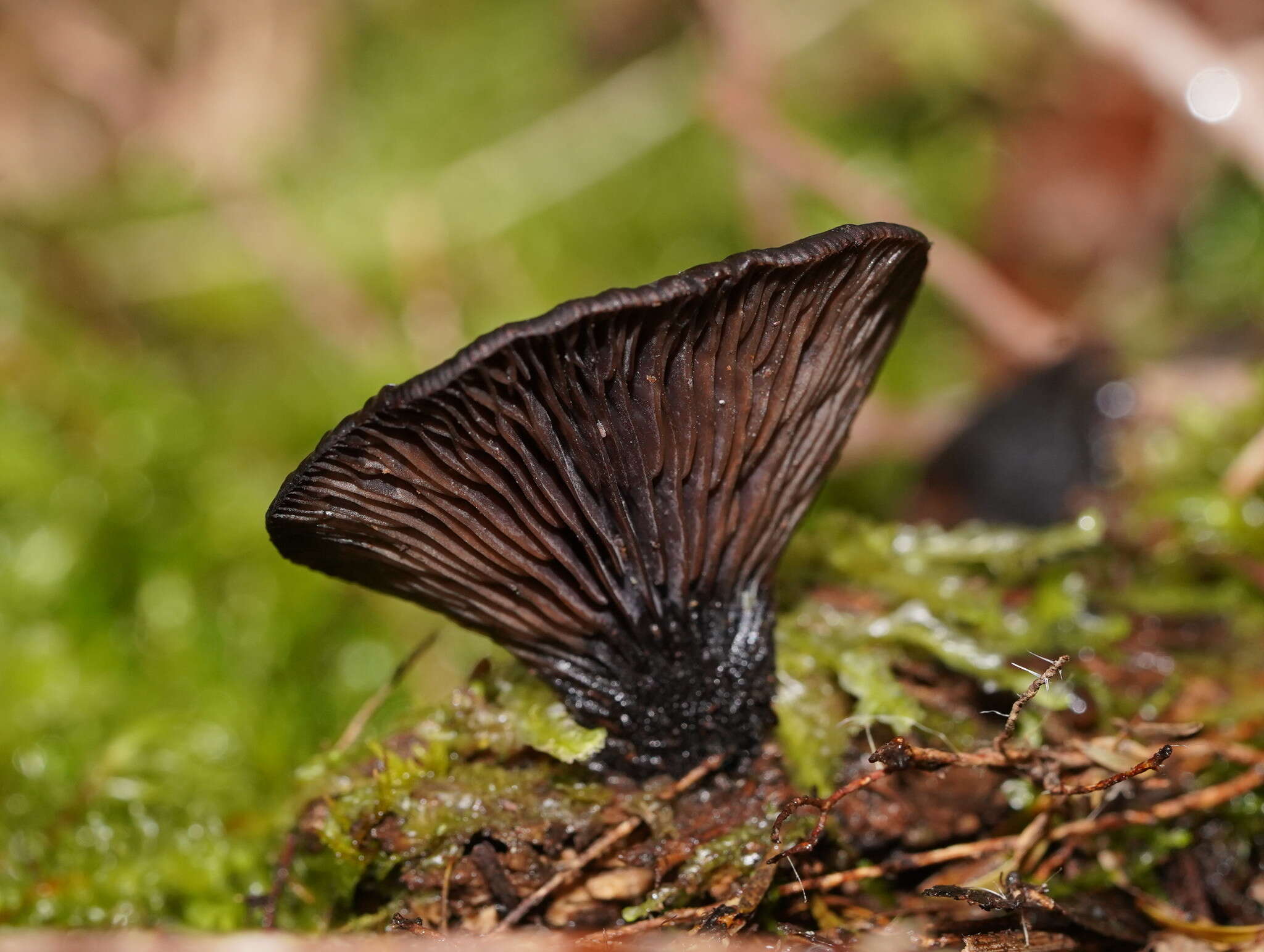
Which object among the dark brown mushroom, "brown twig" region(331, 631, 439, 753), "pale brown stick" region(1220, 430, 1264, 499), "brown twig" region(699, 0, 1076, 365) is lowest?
"brown twig" region(331, 631, 439, 753)

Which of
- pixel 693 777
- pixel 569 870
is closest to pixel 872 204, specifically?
pixel 693 777

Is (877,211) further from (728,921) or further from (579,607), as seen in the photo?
(728,921)

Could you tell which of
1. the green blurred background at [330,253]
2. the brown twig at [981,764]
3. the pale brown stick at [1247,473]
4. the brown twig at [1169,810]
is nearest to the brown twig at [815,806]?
the brown twig at [981,764]

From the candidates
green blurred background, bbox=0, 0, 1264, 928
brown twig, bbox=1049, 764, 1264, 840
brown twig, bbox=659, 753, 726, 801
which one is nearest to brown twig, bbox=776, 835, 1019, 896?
brown twig, bbox=1049, 764, 1264, 840

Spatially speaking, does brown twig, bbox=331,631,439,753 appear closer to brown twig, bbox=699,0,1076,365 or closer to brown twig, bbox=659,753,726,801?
brown twig, bbox=659,753,726,801

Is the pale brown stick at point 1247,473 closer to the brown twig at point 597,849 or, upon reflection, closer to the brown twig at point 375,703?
the brown twig at point 597,849
